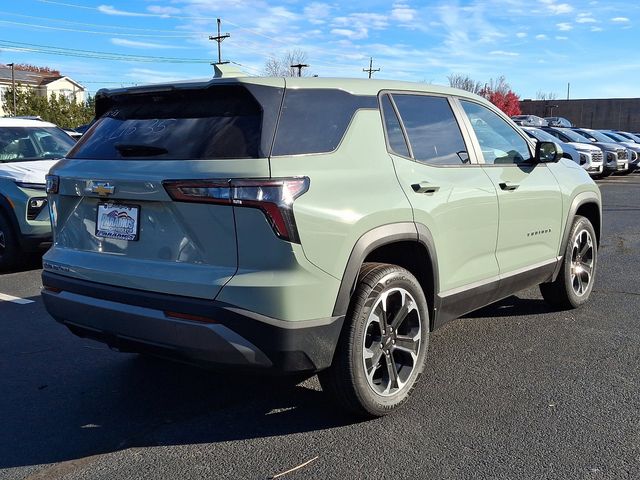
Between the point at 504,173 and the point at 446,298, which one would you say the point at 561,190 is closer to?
the point at 504,173

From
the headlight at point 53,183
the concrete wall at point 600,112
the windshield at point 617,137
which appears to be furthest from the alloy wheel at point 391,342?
the concrete wall at point 600,112

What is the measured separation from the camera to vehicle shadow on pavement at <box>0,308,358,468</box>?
335 centimetres

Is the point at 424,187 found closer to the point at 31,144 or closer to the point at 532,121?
the point at 31,144

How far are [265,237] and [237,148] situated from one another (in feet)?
1.50

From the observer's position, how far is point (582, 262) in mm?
5789

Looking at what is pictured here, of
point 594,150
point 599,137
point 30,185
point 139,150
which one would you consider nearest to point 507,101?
point 599,137

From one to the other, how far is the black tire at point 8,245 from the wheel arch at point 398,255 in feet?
17.8

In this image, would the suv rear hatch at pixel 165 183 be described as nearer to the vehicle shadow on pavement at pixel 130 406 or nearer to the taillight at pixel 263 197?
the taillight at pixel 263 197

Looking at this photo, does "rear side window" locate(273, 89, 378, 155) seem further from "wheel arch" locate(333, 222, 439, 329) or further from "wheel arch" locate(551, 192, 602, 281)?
"wheel arch" locate(551, 192, 602, 281)

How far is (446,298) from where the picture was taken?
398 centimetres

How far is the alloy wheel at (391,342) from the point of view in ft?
11.4

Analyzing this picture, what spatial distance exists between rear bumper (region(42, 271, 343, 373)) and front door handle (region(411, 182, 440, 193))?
98 centimetres

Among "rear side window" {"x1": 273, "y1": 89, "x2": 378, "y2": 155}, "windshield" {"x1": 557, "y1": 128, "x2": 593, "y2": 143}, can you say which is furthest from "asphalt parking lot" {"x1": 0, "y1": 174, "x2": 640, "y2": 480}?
"windshield" {"x1": 557, "y1": 128, "x2": 593, "y2": 143}

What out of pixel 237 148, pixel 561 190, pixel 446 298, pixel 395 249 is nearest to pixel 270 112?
pixel 237 148
